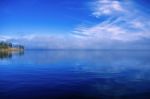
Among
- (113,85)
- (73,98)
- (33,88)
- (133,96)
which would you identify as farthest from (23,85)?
(133,96)

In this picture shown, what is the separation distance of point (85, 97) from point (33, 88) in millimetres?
2608

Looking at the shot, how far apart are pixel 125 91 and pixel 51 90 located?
3.27 meters

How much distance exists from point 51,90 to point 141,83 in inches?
181

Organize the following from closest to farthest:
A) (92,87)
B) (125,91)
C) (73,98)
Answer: (73,98) < (125,91) < (92,87)

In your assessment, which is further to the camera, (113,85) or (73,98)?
(113,85)

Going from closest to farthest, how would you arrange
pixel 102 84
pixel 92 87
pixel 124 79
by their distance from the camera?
pixel 92 87
pixel 102 84
pixel 124 79

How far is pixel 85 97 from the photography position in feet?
33.7

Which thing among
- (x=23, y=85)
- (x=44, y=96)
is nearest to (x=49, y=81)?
(x=23, y=85)

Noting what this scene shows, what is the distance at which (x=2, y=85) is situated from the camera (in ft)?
39.7

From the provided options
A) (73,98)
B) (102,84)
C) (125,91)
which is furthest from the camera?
(102,84)

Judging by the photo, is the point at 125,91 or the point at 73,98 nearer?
the point at 73,98

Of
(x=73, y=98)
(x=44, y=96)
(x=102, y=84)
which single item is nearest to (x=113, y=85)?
(x=102, y=84)

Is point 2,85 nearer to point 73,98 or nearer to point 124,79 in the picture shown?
point 73,98

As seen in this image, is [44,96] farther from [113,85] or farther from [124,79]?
[124,79]
